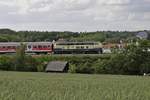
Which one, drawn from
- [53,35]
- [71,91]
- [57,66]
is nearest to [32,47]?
[57,66]

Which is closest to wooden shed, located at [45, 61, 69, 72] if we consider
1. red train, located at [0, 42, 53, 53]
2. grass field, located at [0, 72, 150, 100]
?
red train, located at [0, 42, 53, 53]

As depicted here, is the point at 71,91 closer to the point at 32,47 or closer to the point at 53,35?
the point at 32,47

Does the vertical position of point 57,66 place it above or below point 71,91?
below

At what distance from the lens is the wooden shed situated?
7494 cm

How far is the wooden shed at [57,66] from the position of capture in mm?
74938

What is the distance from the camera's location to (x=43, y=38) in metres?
171

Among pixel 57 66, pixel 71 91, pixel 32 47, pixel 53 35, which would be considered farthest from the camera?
pixel 53 35

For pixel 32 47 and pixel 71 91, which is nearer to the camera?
pixel 71 91

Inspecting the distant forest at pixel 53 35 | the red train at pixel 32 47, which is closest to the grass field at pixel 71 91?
the red train at pixel 32 47

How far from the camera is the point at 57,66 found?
75.9m

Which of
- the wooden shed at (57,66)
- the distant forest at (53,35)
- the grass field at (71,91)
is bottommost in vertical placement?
the wooden shed at (57,66)

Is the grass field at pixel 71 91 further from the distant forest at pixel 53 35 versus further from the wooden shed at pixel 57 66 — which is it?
the distant forest at pixel 53 35

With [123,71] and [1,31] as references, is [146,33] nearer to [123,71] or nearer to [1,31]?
[1,31]

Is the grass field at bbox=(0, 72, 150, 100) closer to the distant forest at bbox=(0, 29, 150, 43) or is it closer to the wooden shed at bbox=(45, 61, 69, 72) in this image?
the wooden shed at bbox=(45, 61, 69, 72)
